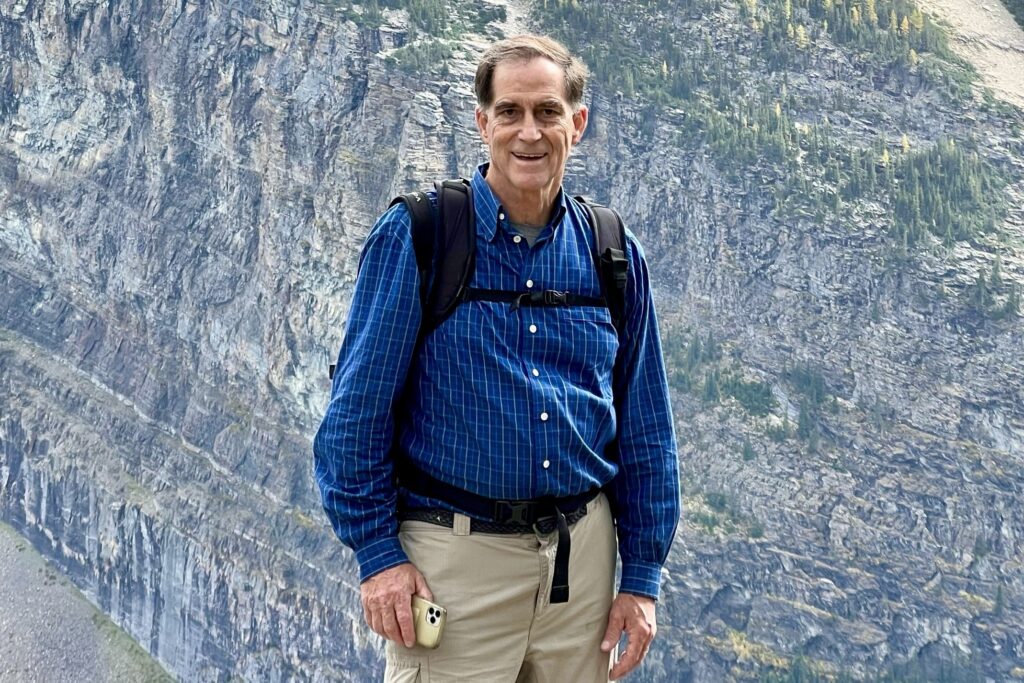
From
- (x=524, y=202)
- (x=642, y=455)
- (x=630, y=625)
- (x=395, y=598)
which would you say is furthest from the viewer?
(x=642, y=455)

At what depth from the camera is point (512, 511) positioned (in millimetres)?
4402

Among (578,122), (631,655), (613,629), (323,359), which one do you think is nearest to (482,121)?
(578,122)

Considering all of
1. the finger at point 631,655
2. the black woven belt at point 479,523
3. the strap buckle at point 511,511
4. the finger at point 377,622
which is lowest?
the finger at point 631,655

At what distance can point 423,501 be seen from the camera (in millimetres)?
4422

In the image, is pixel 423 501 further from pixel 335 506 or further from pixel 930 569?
pixel 930 569

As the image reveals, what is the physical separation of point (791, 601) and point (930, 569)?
796 cm

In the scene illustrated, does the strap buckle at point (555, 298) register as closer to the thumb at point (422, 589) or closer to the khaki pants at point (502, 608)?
the khaki pants at point (502, 608)

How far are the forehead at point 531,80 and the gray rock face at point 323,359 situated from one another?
6374 cm

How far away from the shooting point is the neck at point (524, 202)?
456cm

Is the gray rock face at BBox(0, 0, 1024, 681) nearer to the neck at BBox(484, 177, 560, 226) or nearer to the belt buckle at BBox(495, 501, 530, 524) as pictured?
the neck at BBox(484, 177, 560, 226)

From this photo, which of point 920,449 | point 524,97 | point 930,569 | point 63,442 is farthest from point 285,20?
point 524,97

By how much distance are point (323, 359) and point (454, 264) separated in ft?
221

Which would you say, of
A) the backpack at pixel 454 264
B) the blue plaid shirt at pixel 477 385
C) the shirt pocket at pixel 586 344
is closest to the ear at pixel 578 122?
the blue plaid shirt at pixel 477 385

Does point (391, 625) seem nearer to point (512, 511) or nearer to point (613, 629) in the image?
point (512, 511)
